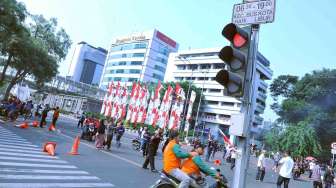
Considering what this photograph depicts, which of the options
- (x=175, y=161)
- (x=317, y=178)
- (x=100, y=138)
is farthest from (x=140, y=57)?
(x=175, y=161)

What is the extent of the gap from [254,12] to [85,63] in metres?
156

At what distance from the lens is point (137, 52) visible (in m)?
98.2

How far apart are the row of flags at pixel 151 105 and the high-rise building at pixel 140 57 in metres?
40.0

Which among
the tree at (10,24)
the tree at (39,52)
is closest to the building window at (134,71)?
the tree at (39,52)

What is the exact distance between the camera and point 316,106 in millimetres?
55594

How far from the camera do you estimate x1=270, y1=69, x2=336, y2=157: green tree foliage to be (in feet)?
174

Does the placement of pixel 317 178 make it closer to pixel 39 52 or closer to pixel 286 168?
pixel 286 168

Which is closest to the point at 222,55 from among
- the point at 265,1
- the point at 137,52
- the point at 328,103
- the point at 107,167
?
the point at 265,1

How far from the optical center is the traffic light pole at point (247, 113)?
4.68m

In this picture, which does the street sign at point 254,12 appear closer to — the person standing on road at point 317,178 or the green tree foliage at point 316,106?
the person standing on road at point 317,178

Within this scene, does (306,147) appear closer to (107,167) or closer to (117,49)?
(107,167)

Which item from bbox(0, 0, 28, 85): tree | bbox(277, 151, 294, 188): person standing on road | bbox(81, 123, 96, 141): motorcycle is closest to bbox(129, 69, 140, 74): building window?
bbox(0, 0, 28, 85): tree

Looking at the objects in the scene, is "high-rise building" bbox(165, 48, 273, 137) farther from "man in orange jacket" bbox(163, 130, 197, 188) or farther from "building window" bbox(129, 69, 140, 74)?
"man in orange jacket" bbox(163, 130, 197, 188)

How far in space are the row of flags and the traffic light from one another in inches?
1406
